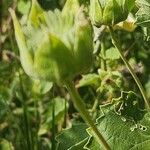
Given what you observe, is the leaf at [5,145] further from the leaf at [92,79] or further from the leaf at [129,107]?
the leaf at [129,107]

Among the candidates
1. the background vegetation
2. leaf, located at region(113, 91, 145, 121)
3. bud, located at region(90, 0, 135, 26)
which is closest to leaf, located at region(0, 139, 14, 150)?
the background vegetation

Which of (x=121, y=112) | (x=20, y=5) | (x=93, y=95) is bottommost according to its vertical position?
(x=93, y=95)

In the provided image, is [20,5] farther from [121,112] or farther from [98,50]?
[121,112]

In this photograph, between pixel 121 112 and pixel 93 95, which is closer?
pixel 121 112

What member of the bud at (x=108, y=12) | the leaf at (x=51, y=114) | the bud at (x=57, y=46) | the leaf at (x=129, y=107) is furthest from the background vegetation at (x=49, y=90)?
the bud at (x=57, y=46)

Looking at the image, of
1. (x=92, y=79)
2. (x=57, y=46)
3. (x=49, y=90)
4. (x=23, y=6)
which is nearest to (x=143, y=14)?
(x=57, y=46)

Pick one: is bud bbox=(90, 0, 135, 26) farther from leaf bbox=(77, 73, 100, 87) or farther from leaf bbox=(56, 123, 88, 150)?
leaf bbox=(77, 73, 100, 87)

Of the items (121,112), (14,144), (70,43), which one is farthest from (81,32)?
(14,144)
